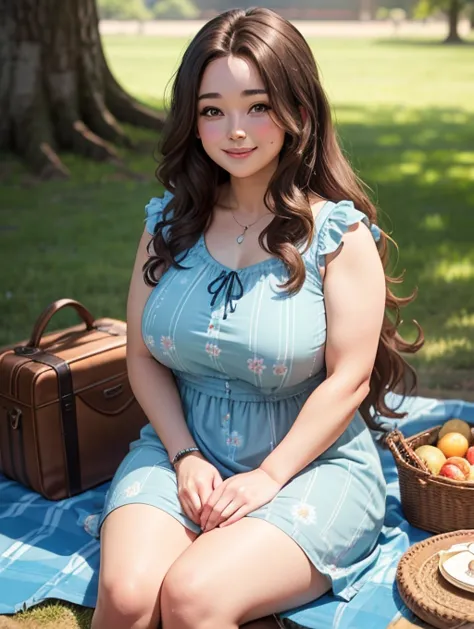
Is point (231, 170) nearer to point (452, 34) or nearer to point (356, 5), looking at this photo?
point (452, 34)

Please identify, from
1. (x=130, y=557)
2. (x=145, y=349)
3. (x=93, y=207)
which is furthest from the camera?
(x=93, y=207)

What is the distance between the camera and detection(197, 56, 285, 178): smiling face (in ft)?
9.30

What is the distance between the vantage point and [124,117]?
1102 centimetres

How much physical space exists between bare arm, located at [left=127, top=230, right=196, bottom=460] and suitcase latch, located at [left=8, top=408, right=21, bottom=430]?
2.01ft

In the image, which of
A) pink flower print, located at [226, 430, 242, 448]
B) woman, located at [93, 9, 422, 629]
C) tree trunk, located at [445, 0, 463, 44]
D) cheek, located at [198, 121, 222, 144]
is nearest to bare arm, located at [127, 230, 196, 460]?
woman, located at [93, 9, 422, 629]

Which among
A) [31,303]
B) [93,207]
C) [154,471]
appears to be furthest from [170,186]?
[93,207]

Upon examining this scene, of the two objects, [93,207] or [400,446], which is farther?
[93,207]

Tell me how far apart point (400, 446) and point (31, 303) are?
355cm

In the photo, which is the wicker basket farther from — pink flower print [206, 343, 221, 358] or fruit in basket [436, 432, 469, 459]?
pink flower print [206, 343, 221, 358]

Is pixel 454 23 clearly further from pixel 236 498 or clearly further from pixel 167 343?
pixel 236 498

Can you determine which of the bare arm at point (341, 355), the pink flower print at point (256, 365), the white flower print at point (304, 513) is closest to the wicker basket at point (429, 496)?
the bare arm at point (341, 355)

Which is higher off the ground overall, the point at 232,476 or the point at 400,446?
the point at 232,476

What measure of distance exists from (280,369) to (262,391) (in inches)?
5.4

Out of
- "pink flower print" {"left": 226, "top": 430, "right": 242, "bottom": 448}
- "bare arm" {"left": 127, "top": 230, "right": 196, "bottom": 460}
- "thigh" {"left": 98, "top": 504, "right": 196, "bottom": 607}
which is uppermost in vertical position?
"bare arm" {"left": 127, "top": 230, "right": 196, "bottom": 460}
